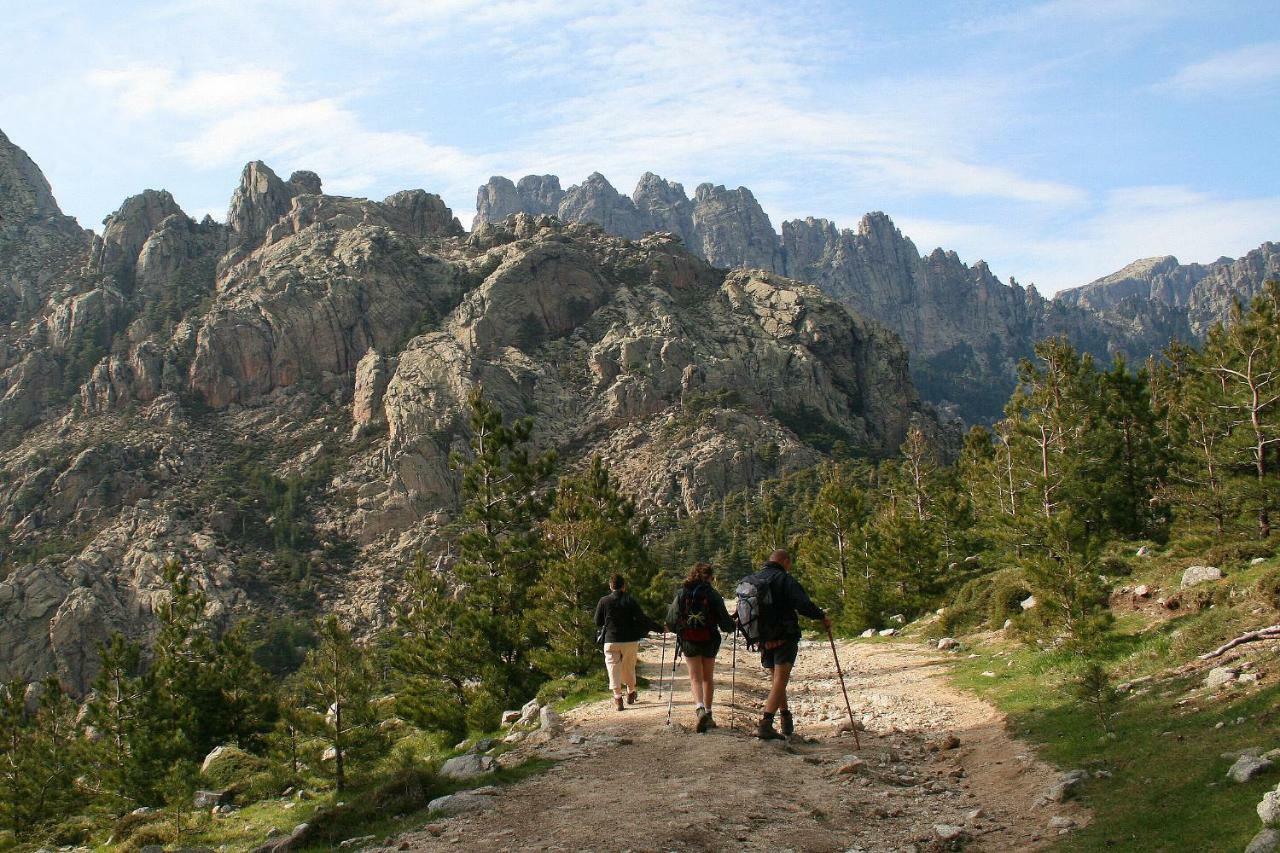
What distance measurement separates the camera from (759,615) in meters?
11.3

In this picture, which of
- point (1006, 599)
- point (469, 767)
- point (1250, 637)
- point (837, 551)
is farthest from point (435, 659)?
point (837, 551)

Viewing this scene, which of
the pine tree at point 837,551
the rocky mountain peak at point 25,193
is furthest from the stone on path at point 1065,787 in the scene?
the rocky mountain peak at point 25,193

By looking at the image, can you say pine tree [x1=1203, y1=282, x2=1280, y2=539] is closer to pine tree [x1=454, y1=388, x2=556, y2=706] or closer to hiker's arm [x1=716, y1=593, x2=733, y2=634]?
hiker's arm [x1=716, y1=593, x2=733, y2=634]

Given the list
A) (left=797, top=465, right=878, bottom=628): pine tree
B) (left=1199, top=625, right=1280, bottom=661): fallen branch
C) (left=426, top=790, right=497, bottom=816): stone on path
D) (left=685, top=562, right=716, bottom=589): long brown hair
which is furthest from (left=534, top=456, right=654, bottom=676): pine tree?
(left=1199, top=625, right=1280, bottom=661): fallen branch

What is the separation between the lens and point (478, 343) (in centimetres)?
13700

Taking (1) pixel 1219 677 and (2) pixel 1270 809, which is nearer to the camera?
(2) pixel 1270 809

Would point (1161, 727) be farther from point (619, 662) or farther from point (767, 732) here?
point (619, 662)

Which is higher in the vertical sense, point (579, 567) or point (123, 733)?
point (579, 567)

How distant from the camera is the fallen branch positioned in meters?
11.1

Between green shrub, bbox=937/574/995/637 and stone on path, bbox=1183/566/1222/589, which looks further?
green shrub, bbox=937/574/995/637

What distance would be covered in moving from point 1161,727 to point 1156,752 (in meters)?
1.02

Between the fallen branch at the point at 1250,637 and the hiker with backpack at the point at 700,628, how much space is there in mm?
6411

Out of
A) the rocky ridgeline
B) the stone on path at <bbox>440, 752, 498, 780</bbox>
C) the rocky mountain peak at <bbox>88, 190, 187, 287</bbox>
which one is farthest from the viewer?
the rocky mountain peak at <bbox>88, 190, 187, 287</bbox>

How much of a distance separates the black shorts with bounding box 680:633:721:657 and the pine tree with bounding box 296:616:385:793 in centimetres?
998
